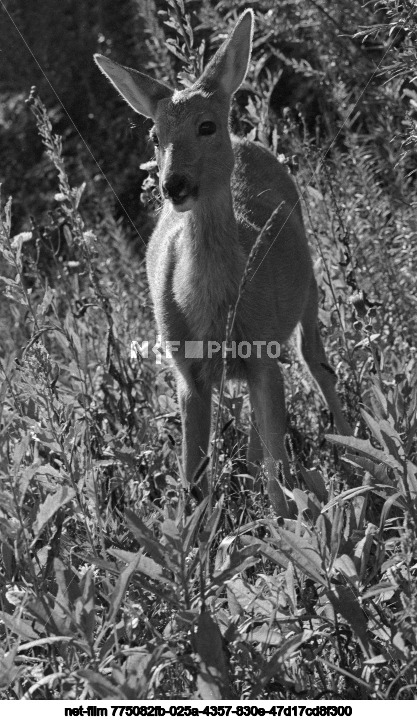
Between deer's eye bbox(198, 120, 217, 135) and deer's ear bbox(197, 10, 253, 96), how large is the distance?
0.76 ft

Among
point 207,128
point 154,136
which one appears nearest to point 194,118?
point 207,128

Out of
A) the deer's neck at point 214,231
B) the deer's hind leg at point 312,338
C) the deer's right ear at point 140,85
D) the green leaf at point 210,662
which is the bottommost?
the green leaf at point 210,662

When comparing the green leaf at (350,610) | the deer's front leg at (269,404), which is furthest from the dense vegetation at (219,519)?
the deer's front leg at (269,404)

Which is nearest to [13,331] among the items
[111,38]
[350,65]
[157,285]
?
[157,285]

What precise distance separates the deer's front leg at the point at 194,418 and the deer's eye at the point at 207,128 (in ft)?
3.66

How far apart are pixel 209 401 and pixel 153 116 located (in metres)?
1.36

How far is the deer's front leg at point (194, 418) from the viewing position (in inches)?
186

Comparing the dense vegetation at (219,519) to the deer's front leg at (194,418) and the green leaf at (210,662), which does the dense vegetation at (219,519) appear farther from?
the deer's front leg at (194,418)

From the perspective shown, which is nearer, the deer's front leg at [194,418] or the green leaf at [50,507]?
the green leaf at [50,507]

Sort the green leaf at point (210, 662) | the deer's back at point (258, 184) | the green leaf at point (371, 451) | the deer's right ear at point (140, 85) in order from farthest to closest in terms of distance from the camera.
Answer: the deer's back at point (258, 184), the deer's right ear at point (140, 85), the green leaf at point (371, 451), the green leaf at point (210, 662)

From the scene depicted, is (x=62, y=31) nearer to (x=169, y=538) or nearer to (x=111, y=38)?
(x=111, y=38)

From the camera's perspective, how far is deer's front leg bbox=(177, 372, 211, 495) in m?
4.71

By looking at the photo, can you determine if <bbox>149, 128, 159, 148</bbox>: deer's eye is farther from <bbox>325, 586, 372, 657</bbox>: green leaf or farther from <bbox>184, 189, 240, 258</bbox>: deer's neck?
<bbox>325, 586, 372, 657</bbox>: green leaf

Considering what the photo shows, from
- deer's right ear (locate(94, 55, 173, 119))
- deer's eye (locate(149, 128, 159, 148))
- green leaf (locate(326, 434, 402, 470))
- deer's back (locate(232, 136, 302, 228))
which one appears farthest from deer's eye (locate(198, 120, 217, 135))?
green leaf (locate(326, 434, 402, 470))
